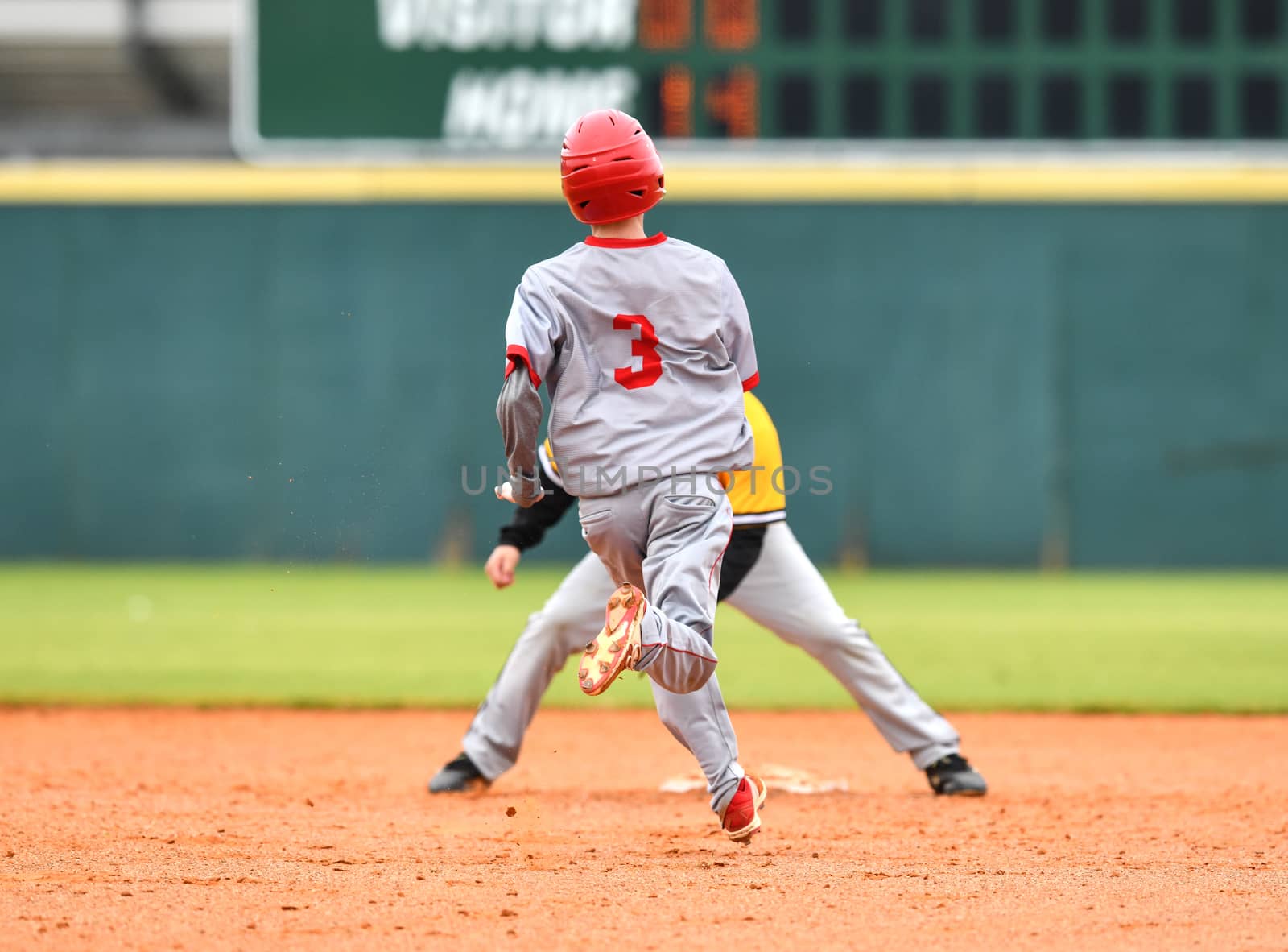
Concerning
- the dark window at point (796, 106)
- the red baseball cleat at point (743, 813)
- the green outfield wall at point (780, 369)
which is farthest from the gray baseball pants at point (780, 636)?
the green outfield wall at point (780, 369)

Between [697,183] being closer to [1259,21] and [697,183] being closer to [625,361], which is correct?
[1259,21]

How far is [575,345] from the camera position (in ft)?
11.1

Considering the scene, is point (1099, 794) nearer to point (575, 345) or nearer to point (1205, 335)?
point (575, 345)

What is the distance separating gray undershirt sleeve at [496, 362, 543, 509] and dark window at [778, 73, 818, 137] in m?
8.64

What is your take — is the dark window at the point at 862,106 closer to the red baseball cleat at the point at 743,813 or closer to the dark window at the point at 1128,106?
the dark window at the point at 1128,106

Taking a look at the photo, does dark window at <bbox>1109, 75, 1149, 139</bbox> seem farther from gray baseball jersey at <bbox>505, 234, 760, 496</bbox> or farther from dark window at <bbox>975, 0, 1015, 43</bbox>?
gray baseball jersey at <bbox>505, 234, 760, 496</bbox>

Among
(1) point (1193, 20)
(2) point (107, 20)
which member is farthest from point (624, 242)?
(2) point (107, 20)

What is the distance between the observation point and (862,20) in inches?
448

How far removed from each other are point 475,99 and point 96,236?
423 cm

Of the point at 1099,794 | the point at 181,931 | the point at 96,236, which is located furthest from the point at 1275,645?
the point at 96,236

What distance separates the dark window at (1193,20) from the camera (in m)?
11.3

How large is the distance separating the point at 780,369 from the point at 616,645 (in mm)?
10765

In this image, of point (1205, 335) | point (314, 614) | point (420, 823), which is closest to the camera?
point (420, 823)

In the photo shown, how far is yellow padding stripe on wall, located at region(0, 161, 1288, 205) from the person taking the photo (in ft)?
44.1
